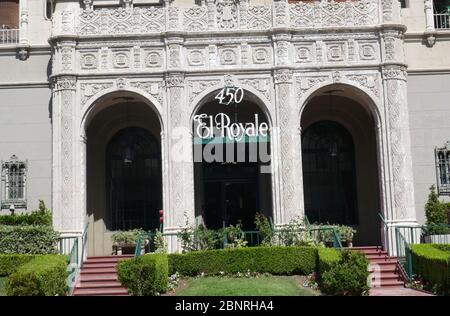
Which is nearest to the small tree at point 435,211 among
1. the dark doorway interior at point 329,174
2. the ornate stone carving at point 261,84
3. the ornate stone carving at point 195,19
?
the dark doorway interior at point 329,174

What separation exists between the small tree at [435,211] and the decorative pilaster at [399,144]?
70 cm

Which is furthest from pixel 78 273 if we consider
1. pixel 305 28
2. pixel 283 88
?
pixel 305 28

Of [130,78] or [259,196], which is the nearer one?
[130,78]

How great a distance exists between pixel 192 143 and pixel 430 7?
9.54 metres

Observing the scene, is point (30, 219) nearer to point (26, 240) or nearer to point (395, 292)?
point (26, 240)

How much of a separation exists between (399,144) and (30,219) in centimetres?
1162

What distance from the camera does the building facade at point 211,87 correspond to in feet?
66.7

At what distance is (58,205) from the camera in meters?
20.1

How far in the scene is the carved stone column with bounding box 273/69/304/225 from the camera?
65.7 feet

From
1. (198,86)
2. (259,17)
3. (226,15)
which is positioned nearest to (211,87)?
(198,86)

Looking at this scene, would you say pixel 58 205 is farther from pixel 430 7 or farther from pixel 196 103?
pixel 430 7

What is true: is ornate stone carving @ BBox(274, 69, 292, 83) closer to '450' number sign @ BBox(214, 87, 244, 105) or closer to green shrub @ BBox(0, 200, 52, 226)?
'450' number sign @ BBox(214, 87, 244, 105)

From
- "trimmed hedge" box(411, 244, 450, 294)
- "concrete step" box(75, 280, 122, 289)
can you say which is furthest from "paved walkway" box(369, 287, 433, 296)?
"concrete step" box(75, 280, 122, 289)

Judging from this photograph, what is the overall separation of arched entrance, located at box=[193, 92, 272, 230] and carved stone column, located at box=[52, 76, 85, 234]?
13.1 feet
